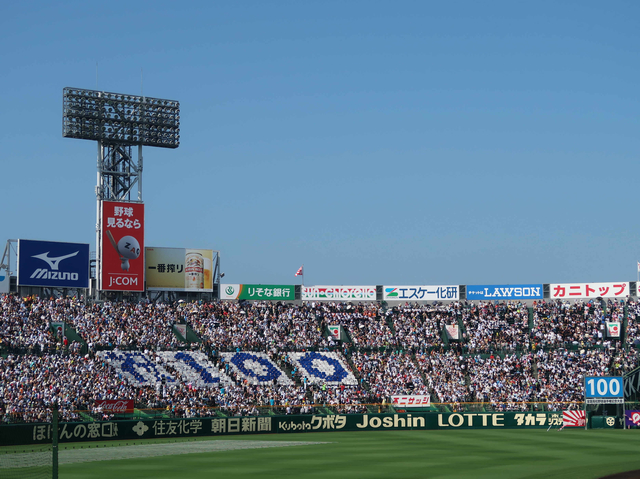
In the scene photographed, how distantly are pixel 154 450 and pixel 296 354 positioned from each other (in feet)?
84.0

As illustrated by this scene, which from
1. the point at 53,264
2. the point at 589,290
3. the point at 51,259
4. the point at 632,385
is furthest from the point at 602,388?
the point at 51,259

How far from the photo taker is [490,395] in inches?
2202

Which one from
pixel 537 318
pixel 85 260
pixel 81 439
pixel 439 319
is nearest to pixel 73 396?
pixel 81 439

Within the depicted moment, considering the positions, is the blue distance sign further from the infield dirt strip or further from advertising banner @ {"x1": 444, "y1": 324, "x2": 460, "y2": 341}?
advertising banner @ {"x1": 444, "y1": 324, "x2": 460, "y2": 341}

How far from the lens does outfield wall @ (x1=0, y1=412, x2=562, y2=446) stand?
4141cm

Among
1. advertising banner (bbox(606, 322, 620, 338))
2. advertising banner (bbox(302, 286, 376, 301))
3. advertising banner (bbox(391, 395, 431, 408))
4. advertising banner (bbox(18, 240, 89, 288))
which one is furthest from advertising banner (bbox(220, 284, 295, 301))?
advertising banner (bbox(606, 322, 620, 338))

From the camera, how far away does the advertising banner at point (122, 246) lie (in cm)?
6322

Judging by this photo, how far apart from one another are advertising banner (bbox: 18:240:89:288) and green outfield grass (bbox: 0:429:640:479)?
2311 centimetres

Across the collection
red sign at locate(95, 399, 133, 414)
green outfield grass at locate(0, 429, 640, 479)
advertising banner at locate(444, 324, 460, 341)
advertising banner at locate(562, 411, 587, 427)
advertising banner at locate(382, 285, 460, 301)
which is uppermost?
advertising banner at locate(382, 285, 460, 301)

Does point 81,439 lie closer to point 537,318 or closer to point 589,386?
point 589,386

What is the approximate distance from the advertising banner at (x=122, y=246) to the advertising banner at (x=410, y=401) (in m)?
23.8

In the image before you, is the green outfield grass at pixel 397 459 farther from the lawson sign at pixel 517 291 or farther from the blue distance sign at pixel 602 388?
the lawson sign at pixel 517 291

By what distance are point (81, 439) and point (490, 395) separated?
28.9 m

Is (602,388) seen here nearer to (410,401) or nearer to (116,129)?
(410,401)
